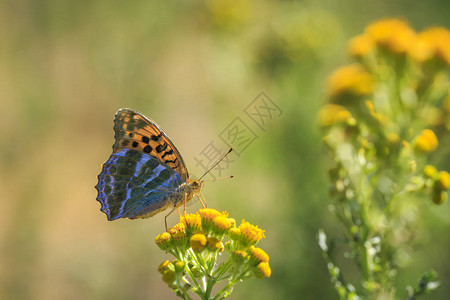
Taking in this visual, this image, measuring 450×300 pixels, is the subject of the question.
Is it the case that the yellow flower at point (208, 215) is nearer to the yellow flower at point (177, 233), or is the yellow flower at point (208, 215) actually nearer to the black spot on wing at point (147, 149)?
the yellow flower at point (177, 233)

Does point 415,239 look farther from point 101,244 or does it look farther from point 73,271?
point 101,244

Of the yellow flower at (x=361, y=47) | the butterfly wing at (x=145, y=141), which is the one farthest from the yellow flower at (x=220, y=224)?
the yellow flower at (x=361, y=47)

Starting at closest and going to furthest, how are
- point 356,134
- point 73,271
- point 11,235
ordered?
point 356,134
point 11,235
point 73,271

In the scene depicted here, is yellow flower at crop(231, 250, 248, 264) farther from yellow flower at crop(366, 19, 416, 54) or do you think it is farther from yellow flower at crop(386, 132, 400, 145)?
yellow flower at crop(366, 19, 416, 54)

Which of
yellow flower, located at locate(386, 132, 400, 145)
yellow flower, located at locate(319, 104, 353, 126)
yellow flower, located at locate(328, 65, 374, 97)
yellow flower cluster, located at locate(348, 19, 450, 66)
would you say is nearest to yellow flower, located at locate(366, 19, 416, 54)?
yellow flower cluster, located at locate(348, 19, 450, 66)

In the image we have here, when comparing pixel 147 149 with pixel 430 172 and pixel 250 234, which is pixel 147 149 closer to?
pixel 250 234

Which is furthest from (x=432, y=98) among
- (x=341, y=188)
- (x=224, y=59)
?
(x=224, y=59)
